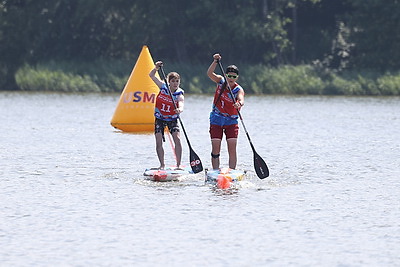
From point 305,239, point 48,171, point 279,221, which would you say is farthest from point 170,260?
point 48,171

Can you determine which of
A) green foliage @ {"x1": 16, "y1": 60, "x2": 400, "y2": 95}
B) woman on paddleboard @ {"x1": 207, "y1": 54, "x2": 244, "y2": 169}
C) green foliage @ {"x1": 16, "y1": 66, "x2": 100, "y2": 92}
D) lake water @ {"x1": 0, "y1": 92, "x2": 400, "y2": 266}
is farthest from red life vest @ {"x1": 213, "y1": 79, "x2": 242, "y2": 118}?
green foliage @ {"x1": 16, "y1": 66, "x2": 100, "y2": 92}

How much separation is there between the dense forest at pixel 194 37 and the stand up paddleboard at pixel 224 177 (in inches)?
1392

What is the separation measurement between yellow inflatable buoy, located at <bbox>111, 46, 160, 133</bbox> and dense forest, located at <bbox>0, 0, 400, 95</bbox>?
89.0 feet

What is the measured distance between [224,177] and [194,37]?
43257 millimetres

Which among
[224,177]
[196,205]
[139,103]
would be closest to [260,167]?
[224,177]

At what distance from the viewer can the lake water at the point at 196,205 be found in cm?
1059

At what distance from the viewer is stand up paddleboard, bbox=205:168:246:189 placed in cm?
1505

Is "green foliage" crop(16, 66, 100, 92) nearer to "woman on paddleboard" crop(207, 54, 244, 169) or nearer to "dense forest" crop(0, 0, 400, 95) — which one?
"dense forest" crop(0, 0, 400, 95)

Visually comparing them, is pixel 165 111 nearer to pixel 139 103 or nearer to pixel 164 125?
pixel 164 125

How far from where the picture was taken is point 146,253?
10562mm

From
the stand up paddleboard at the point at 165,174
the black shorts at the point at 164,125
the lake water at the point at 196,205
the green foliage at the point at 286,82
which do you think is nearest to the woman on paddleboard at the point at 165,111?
the black shorts at the point at 164,125

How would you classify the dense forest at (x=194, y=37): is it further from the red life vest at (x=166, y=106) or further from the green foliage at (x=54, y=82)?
the red life vest at (x=166, y=106)

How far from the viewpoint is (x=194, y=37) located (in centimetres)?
5797

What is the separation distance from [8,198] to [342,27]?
45.7 metres
